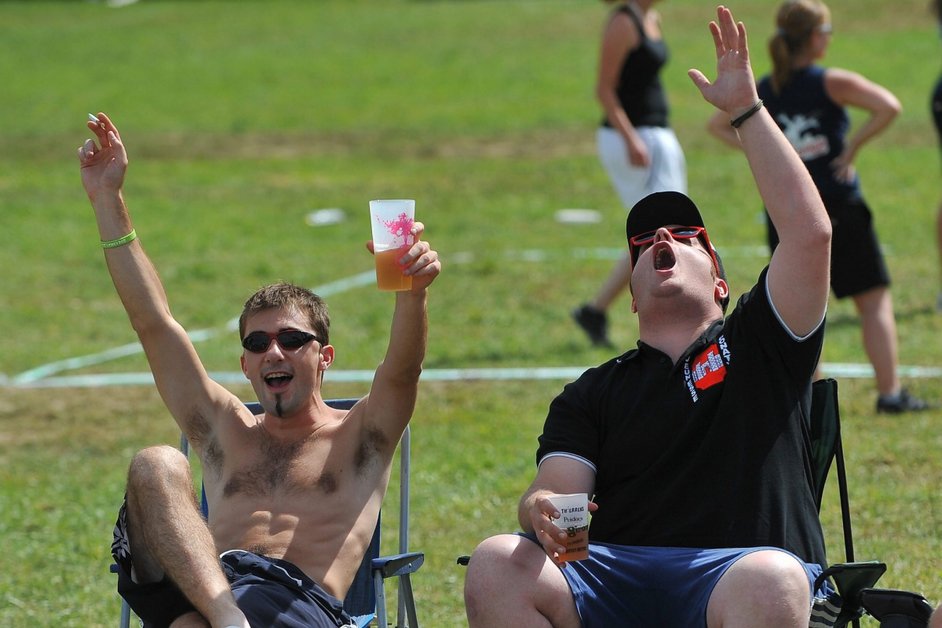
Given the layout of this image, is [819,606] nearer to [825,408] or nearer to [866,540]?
[825,408]

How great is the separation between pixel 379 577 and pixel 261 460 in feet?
2.16

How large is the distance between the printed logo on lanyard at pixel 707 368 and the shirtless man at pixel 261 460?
833 millimetres

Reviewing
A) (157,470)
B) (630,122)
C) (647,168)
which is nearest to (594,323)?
(647,168)

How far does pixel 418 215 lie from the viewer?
596 inches

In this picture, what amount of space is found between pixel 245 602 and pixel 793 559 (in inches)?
62.6

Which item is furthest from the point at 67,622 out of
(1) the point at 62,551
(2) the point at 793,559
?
(2) the point at 793,559

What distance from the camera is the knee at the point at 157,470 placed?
405 cm

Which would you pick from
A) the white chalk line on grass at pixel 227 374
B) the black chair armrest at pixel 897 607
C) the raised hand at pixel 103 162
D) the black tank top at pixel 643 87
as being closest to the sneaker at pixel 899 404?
the white chalk line on grass at pixel 227 374

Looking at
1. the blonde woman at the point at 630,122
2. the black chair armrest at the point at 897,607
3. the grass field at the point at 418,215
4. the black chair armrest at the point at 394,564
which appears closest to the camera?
the black chair armrest at the point at 897,607

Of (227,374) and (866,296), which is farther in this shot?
(227,374)

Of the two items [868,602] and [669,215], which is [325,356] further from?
[868,602]

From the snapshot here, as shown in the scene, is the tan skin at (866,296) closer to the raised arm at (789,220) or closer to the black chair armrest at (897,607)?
the raised arm at (789,220)

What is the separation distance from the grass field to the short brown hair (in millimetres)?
1271

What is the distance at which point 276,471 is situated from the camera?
15.0 ft
